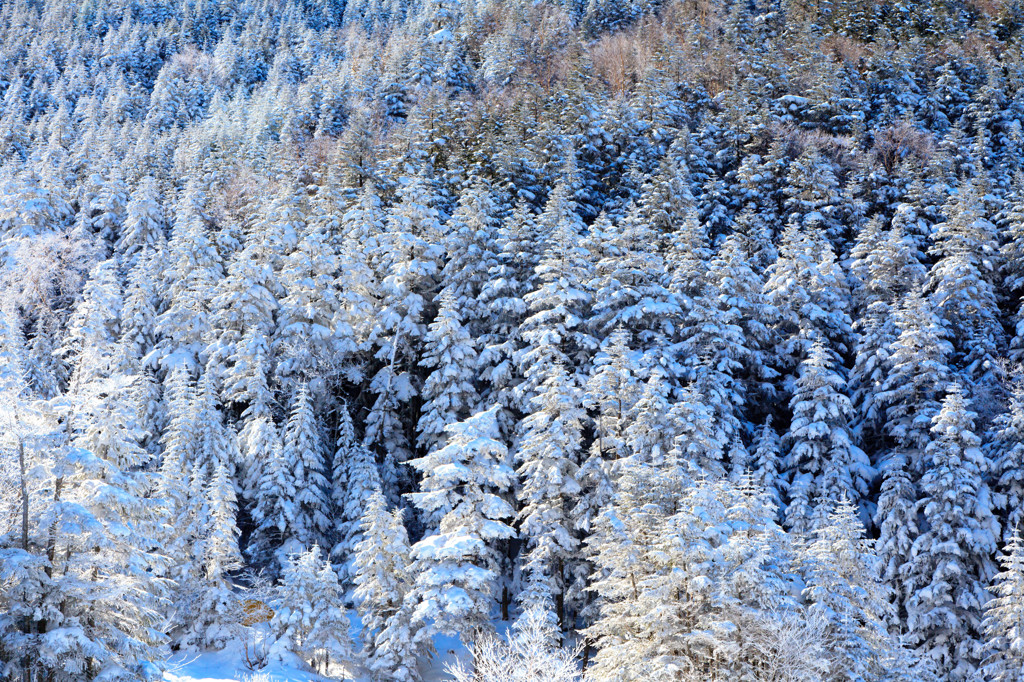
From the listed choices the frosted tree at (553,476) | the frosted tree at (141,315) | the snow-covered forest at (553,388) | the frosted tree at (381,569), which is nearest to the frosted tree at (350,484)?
the snow-covered forest at (553,388)

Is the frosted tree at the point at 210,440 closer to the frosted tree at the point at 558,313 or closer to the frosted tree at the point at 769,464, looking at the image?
the frosted tree at the point at 558,313

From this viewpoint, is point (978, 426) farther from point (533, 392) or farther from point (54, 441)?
point (54, 441)

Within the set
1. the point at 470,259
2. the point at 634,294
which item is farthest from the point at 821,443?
the point at 470,259

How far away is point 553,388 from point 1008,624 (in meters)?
15.3

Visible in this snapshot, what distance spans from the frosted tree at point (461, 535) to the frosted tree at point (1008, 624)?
1464 centimetres

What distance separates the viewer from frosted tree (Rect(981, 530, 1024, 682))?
22344mm

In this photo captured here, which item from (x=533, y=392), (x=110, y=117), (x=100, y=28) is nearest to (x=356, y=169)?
(x=533, y=392)

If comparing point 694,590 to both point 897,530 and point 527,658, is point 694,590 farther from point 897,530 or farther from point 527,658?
point 897,530

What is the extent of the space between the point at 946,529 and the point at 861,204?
2079cm

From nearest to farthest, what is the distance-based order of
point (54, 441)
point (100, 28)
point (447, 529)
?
1. point (54, 441)
2. point (447, 529)
3. point (100, 28)

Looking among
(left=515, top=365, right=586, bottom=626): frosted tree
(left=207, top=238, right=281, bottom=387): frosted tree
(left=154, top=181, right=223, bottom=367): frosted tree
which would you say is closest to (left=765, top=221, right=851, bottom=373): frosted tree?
(left=515, top=365, right=586, bottom=626): frosted tree

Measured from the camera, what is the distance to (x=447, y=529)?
2489cm

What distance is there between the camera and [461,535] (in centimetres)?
2430

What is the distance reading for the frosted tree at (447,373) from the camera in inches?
1224
